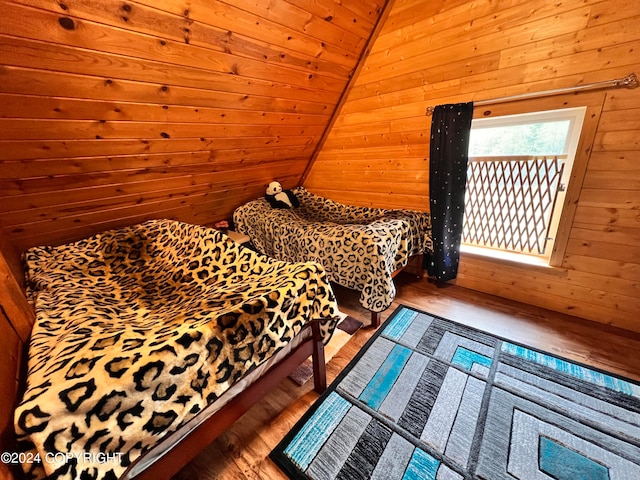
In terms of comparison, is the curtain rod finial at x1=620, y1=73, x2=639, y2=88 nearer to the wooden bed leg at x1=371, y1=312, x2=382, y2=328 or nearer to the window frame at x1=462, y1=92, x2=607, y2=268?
the window frame at x1=462, y1=92, x2=607, y2=268

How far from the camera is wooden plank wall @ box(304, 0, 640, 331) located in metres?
1.45

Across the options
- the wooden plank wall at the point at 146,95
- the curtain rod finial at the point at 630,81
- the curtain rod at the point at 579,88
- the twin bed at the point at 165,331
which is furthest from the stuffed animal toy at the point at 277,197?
the curtain rod finial at the point at 630,81

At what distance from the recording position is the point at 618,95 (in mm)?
1438

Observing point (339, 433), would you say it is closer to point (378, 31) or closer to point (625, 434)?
point (625, 434)

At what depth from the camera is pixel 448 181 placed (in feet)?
6.68

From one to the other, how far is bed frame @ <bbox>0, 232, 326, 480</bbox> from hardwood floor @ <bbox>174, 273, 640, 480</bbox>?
0.82ft

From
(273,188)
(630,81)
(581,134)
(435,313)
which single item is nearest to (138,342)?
(435,313)

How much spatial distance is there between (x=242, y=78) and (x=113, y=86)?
0.75 m

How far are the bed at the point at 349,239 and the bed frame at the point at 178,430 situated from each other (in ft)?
2.25

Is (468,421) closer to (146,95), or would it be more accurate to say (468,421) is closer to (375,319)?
(375,319)

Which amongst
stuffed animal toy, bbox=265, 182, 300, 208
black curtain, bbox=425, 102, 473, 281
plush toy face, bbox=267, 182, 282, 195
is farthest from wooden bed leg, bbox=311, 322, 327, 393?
plush toy face, bbox=267, 182, 282, 195

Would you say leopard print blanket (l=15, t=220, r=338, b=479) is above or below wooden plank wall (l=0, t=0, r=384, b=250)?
below

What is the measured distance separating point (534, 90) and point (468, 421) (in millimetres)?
2093

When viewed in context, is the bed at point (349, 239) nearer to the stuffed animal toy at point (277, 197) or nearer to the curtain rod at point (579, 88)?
the stuffed animal toy at point (277, 197)
